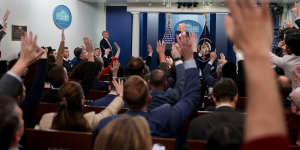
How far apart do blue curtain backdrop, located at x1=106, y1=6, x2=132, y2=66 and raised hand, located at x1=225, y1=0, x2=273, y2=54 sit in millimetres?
12583

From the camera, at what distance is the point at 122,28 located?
13156 mm

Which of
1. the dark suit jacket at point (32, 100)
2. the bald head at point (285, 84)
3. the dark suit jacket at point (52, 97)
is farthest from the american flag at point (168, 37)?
the dark suit jacket at point (32, 100)

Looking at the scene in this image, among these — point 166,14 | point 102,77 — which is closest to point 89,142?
point 102,77

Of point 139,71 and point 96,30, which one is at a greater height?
point 96,30

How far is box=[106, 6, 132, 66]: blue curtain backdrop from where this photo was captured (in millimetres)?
13117

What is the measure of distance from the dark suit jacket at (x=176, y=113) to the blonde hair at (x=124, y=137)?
1.04 meters

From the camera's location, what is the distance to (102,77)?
6.61 meters

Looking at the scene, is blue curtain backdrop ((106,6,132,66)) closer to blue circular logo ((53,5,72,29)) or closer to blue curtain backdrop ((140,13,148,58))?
blue curtain backdrop ((140,13,148,58))

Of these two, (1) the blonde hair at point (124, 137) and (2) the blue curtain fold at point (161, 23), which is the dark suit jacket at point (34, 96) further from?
(2) the blue curtain fold at point (161, 23)

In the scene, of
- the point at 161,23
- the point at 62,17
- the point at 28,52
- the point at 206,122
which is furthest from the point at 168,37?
the point at 28,52

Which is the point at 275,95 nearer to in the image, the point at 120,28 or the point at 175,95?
the point at 175,95

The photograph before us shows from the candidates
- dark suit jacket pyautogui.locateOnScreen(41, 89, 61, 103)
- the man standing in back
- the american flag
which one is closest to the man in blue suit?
the man standing in back

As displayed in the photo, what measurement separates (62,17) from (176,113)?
911cm

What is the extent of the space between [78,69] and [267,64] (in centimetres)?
352
